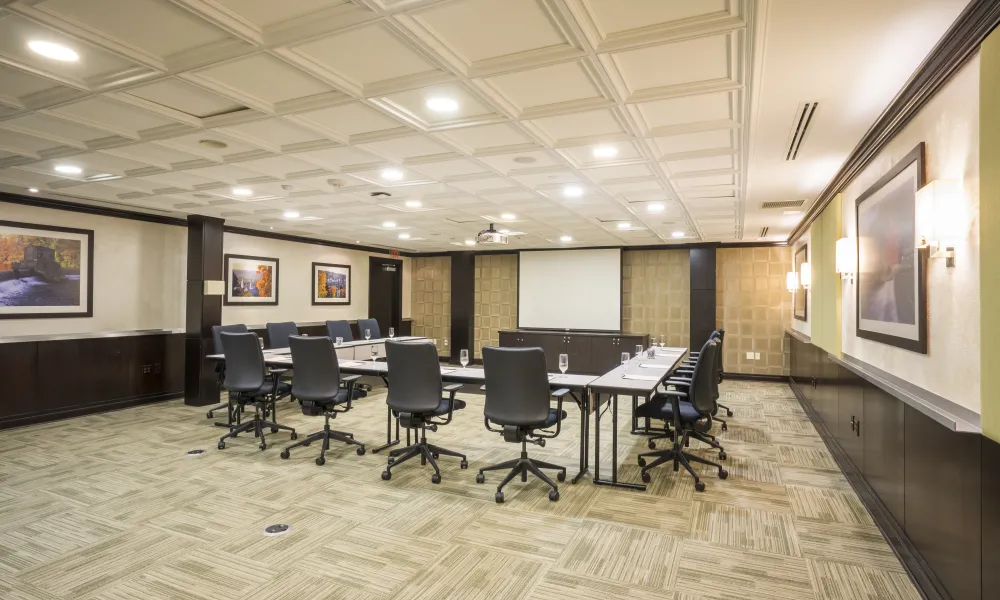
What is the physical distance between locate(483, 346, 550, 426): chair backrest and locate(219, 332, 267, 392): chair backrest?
255cm

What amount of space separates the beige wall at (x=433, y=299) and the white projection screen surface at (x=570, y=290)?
81.6 inches

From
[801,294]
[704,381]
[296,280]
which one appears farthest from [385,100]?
[801,294]

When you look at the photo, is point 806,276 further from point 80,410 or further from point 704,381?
point 80,410

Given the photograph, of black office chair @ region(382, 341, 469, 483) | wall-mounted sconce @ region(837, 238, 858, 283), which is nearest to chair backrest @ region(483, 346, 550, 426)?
black office chair @ region(382, 341, 469, 483)

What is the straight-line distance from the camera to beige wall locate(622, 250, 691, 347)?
1072cm

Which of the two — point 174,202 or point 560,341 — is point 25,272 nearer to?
point 174,202

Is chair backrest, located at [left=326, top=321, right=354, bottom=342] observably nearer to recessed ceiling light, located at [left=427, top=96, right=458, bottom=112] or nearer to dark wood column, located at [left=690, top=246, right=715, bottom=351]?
recessed ceiling light, located at [left=427, top=96, right=458, bottom=112]

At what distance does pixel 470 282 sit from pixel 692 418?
8.36 metres

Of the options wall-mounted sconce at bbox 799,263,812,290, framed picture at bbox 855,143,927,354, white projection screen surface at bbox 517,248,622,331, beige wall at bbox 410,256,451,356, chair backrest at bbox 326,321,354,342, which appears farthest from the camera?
beige wall at bbox 410,256,451,356

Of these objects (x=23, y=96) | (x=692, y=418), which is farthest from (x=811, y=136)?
(x=23, y=96)

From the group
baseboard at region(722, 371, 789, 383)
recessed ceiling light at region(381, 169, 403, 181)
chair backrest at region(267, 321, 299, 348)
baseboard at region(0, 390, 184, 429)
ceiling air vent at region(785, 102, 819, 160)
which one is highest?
recessed ceiling light at region(381, 169, 403, 181)

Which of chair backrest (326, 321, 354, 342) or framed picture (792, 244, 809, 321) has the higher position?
framed picture (792, 244, 809, 321)

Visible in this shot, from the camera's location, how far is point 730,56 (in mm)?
2494

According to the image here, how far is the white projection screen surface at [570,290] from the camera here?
433 inches
